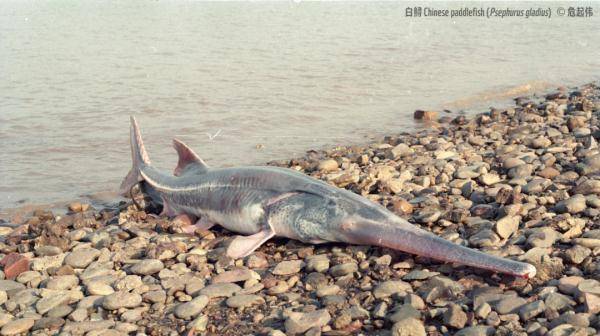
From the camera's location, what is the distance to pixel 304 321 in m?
4.54

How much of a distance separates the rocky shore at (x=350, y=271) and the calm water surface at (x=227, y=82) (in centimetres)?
322

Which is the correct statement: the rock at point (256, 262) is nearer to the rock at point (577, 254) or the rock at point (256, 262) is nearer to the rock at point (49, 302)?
the rock at point (49, 302)

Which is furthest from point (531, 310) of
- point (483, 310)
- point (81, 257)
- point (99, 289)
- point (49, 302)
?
point (81, 257)

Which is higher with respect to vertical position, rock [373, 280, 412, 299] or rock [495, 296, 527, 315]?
rock [495, 296, 527, 315]

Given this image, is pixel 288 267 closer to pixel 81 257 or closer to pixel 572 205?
pixel 81 257

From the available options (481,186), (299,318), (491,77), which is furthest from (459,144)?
(491,77)

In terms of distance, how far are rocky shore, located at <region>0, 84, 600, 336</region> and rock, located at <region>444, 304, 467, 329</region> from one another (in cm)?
1

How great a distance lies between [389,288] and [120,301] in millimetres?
2124

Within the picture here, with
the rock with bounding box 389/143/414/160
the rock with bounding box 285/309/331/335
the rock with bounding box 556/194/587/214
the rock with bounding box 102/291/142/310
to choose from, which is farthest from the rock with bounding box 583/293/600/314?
the rock with bounding box 389/143/414/160

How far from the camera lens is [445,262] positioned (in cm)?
534

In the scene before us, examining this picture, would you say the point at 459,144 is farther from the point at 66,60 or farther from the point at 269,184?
the point at 66,60

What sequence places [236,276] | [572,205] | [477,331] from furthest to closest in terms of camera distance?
[572,205]
[236,276]
[477,331]

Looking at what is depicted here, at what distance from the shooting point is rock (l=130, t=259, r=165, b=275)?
581cm

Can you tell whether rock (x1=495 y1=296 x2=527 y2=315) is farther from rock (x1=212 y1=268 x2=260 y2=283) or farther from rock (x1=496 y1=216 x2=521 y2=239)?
rock (x1=212 y1=268 x2=260 y2=283)
